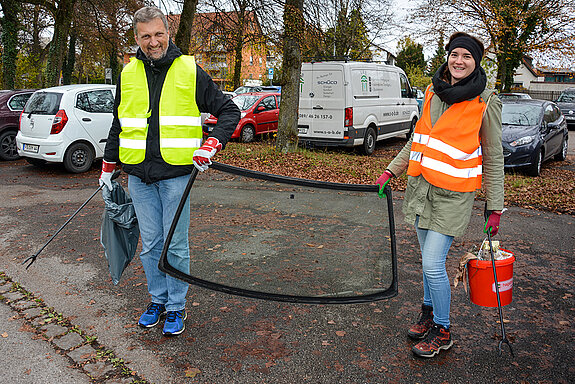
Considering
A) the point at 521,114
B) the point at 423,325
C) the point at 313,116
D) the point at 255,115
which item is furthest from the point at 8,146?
the point at 521,114

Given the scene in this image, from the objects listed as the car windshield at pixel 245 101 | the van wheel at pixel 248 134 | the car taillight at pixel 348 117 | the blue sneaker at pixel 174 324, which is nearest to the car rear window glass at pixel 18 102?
the van wheel at pixel 248 134

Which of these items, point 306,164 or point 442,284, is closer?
point 442,284

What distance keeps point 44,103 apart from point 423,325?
9274 millimetres

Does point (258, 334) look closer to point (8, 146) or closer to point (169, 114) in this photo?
point (169, 114)

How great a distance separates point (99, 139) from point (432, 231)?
8829mm

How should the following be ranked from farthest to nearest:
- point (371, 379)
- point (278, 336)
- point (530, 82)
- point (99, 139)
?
point (530, 82) < point (99, 139) < point (278, 336) < point (371, 379)

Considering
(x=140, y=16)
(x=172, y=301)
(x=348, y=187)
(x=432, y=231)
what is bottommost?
(x=172, y=301)

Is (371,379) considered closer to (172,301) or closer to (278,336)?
(278,336)

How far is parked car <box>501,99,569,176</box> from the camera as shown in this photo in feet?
34.9

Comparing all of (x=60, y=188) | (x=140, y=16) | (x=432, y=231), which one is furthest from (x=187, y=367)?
(x=60, y=188)

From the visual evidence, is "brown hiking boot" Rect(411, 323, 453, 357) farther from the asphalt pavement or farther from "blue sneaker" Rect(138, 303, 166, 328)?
"blue sneaker" Rect(138, 303, 166, 328)

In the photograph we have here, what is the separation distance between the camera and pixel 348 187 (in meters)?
3.40

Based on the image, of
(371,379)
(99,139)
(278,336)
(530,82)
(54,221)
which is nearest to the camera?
(371,379)

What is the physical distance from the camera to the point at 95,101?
10375 millimetres
